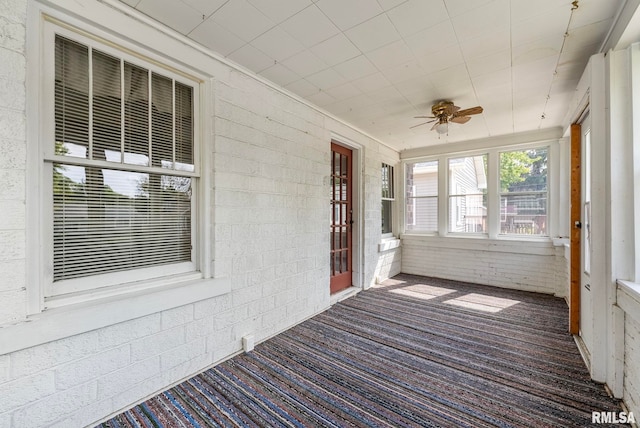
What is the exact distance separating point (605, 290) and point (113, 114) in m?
3.85

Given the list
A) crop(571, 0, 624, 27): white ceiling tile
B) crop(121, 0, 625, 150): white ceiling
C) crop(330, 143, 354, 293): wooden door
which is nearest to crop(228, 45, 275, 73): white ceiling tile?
crop(121, 0, 625, 150): white ceiling

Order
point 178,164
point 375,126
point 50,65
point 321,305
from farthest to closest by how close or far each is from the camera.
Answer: point 375,126 < point 321,305 < point 178,164 < point 50,65

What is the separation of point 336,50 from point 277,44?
0.50 metres

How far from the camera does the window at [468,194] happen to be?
507 centimetres

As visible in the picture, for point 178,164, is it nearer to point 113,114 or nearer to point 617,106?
point 113,114

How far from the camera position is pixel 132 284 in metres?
1.95

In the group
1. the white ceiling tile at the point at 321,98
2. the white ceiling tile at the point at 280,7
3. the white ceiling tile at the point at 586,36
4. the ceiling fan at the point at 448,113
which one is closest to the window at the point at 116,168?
the white ceiling tile at the point at 280,7

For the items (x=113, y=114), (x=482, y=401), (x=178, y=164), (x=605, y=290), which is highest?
(x=113, y=114)

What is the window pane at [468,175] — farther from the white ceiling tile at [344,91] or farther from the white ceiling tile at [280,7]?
the white ceiling tile at [280,7]

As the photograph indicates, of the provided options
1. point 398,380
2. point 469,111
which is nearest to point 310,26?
point 469,111

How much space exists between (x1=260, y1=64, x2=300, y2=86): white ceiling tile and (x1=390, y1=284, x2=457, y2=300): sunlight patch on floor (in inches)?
139

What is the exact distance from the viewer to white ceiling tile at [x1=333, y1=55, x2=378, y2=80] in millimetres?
2471

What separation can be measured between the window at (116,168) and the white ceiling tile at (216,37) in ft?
1.15

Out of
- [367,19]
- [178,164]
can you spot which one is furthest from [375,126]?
[178,164]
